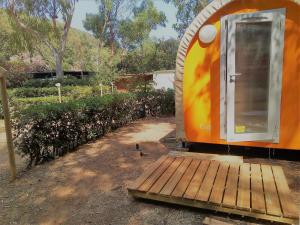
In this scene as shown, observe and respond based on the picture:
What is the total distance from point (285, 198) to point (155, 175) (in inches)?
63.3

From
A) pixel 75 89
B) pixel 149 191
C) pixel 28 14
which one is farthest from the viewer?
pixel 28 14

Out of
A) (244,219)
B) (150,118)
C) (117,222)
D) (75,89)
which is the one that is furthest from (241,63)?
(75,89)

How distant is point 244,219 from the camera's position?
2.84 metres

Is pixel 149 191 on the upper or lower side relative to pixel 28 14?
lower

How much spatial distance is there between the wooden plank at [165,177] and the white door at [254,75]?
1130 millimetres

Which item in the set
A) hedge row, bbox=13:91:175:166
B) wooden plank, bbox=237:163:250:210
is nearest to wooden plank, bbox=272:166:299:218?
wooden plank, bbox=237:163:250:210

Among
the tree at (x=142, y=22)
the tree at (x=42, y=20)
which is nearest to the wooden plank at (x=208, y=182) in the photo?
the tree at (x=42, y=20)

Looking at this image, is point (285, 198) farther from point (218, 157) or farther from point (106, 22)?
point (106, 22)

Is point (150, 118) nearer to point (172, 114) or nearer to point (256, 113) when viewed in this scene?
point (172, 114)

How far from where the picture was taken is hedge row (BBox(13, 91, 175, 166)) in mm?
4613

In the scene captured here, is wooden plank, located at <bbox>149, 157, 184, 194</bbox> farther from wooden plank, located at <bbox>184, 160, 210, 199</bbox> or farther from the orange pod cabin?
the orange pod cabin

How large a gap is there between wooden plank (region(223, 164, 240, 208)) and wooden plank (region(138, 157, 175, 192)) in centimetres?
91

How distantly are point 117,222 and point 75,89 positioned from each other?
590 inches

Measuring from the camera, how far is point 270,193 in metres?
3.05
